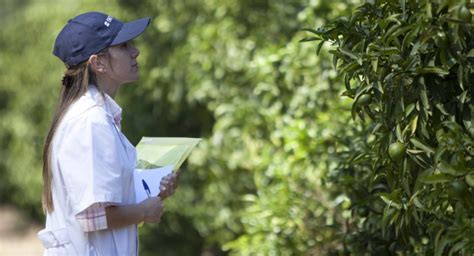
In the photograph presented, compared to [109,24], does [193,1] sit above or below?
below

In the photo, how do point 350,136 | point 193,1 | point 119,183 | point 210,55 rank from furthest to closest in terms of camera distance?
point 193,1
point 210,55
point 350,136
point 119,183

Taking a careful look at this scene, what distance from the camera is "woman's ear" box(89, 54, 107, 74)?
3.39 m

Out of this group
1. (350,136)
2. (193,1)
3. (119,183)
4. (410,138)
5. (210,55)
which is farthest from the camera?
(193,1)

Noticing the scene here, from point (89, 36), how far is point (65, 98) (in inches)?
9.0

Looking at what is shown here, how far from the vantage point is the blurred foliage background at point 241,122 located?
552 centimetres

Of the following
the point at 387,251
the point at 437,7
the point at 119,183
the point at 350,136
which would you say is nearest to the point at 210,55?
the point at 350,136

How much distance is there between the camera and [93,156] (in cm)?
317

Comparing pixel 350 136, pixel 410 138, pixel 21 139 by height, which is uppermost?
pixel 410 138

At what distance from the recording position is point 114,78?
3.42m

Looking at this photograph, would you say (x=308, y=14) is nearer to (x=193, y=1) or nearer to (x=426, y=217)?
(x=193, y=1)

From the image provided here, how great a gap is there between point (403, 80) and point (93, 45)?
1.10 meters

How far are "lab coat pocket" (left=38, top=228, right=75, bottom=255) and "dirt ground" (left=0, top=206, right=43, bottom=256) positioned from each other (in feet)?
29.7

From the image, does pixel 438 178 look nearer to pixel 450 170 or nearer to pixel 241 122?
pixel 450 170

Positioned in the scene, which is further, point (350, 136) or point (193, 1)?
point (193, 1)
